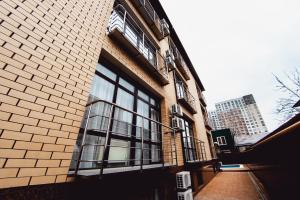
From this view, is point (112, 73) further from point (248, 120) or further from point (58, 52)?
point (248, 120)

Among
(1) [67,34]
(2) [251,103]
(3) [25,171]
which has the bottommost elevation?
(3) [25,171]

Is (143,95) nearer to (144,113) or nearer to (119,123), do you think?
(144,113)

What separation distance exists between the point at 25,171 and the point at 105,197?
1.15 meters

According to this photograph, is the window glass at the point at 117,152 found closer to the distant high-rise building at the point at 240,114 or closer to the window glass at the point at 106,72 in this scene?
the window glass at the point at 106,72

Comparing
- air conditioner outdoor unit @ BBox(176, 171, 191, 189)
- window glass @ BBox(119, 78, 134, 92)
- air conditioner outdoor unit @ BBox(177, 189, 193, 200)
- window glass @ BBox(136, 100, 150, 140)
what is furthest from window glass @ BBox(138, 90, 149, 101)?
air conditioner outdoor unit @ BBox(177, 189, 193, 200)

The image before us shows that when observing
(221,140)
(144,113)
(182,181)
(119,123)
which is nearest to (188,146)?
(182,181)

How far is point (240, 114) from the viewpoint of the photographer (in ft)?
313

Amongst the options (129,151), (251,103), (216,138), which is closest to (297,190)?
(129,151)

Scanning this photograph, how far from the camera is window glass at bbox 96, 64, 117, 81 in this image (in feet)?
9.87

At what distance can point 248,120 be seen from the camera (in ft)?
344

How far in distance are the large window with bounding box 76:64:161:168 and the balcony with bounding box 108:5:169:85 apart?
0.76m

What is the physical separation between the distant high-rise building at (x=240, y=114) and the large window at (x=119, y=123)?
103 m

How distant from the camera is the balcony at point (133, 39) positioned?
319cm

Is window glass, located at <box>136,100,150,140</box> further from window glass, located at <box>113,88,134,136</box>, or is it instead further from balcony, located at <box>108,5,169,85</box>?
balcony, located at <box>108,5,169,85</box>
